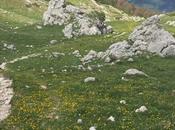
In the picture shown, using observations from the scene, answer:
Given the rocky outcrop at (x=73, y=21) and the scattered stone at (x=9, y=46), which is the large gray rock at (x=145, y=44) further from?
the rocky outcrop at (x=73, y=21)

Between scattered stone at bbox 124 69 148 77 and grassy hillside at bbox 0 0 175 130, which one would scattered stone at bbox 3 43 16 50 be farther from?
scattered stone at bbox 124 69 148 77

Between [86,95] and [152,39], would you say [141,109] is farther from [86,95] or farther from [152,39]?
[152,39]

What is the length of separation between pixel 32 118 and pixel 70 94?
6291mm

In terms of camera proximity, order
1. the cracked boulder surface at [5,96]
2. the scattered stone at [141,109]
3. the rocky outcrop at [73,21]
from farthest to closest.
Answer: the rocky outcrop at [73,21] → the cracked boulder surface at [5,96] → the scattered stone at [141,109]

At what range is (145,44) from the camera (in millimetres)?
69188

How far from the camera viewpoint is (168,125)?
35344 millimetres

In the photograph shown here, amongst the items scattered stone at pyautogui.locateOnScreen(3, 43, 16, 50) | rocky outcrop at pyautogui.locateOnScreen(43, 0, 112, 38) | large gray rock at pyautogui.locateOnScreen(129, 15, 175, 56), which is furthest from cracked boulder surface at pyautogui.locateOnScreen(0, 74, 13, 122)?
rocky outcrop at pyautogui.locateOnScreen(43, 0, 112, 38)

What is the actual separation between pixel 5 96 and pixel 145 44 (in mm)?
29346

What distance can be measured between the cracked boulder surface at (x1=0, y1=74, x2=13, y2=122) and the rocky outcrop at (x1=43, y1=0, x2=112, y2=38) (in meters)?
42.4

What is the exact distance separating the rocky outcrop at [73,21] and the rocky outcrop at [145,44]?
783 inches

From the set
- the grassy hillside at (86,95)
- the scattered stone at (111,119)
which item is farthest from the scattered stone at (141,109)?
the scattered stone at (111,119)

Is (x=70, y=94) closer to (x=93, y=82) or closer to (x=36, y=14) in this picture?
(x=93, y=82)

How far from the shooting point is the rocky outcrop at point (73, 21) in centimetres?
9312

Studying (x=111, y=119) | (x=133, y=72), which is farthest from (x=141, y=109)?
(x=133, y=72)
